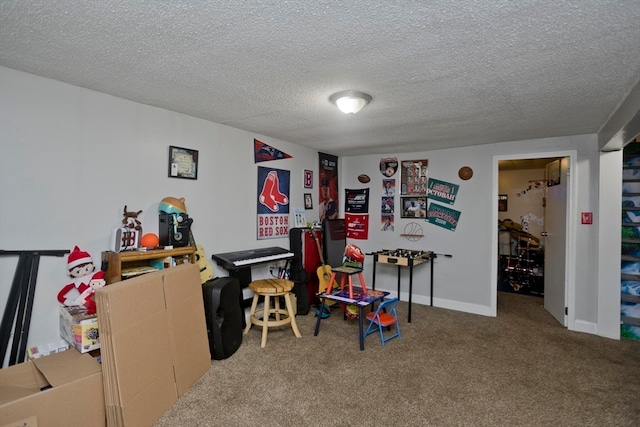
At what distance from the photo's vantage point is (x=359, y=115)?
116 inches

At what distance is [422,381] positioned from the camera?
245 centimetres

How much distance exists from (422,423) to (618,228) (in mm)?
2999

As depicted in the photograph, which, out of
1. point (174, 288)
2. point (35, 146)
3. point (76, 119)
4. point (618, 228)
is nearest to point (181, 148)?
point (76, 119)

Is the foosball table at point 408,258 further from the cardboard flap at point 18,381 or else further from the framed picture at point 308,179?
the cardboard flap at point 18,381

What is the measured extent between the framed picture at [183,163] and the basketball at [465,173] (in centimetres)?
331

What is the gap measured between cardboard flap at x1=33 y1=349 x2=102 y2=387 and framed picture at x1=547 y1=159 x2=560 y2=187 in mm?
4935

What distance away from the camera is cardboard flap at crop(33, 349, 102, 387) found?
177cm

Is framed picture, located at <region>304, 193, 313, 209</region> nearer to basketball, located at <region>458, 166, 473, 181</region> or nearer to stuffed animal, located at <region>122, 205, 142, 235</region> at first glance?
basketball, located at <region>458, 166, 473, 181</region>

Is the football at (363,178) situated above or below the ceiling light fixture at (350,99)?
below

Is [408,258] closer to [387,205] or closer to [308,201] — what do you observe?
[387,205]

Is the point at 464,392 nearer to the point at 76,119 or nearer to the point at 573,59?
the point at 573,59

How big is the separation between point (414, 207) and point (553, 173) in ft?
5.87

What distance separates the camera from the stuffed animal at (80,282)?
2.18 meters

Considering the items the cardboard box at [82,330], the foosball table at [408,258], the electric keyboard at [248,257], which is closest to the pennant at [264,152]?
the electric keyboard at [248,257]
